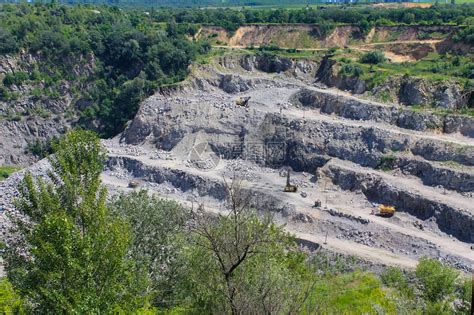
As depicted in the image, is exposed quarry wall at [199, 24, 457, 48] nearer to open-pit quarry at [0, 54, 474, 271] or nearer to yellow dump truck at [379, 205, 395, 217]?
open-pit quarry at [0, 54, 474, 271]

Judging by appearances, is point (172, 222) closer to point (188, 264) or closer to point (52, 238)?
point (188, 264)

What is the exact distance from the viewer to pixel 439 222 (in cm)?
4547

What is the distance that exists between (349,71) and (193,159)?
919 inches

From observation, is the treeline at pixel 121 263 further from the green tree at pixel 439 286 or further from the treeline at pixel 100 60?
the treeline at pixel 100 60

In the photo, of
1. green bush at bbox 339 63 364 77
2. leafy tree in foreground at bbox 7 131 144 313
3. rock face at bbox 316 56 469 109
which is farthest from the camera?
green bush at bbox 339 63 364 77

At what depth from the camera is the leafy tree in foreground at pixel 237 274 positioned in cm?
1619

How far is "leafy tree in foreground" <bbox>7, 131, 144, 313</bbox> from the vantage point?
16.1 m

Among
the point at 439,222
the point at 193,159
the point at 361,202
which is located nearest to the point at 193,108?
the point at 193,159

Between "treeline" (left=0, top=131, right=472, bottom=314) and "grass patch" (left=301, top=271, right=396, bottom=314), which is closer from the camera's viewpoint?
"treeline" (left=0, top=131, right=472, bottom=314)

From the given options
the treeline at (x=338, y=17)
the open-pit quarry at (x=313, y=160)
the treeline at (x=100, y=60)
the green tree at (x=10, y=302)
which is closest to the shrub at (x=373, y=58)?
the open-pit quarry at (x=313, y=160)

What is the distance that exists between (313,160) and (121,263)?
40.9 meters

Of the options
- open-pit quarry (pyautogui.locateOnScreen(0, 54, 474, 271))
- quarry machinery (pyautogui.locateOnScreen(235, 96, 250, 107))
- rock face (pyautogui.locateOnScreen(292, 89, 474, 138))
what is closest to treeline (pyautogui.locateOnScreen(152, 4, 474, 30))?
open-pit quarry (pyautogui.locateOnScreen(0, 54, 474, 271))

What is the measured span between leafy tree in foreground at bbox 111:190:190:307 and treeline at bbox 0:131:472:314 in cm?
6

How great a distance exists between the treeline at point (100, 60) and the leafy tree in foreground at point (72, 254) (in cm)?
4987
